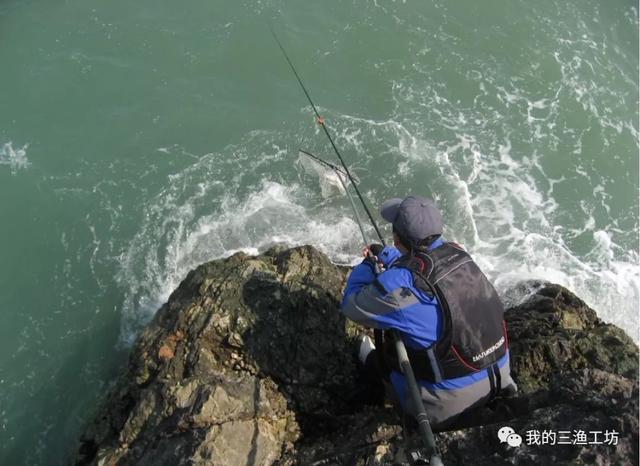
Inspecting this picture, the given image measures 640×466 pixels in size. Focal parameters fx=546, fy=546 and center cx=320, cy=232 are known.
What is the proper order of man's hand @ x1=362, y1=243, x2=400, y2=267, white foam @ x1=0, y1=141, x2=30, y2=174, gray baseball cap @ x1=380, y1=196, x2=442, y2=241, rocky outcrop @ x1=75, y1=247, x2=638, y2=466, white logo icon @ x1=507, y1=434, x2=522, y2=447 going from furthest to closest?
white foam @ x1=0, y1=141, x2=30, y2=174, man's hand @ x1=362, y1=243, x2=400, y2=267, gray baseball cap @ x1=380, y1=196, x2=442, y2=241, rocky outcrop @ x1=75, y1=247, x2=638, y2=466, white logo icon @ x1=507, y1=434, x2=522, y2=447

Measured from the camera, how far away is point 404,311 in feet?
13.6

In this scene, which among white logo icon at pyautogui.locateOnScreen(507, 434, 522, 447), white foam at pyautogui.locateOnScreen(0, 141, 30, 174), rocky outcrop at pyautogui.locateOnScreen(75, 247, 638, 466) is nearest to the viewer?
white logo icon at pyautogui.locateOnScreen(507, 434, 522, 447)

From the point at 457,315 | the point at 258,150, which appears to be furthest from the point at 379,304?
the point at 258,150

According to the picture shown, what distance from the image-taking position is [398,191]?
Result: 984 cm

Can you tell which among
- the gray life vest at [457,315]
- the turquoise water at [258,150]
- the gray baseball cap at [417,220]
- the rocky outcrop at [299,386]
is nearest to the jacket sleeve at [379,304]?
the gray life vest at [457,315]

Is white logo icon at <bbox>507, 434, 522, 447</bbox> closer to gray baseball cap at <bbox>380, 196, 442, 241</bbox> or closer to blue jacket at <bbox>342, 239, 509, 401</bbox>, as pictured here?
blue jacket at <bbox>342, 239, 509, 401</bbox>

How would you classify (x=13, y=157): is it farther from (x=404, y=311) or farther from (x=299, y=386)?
(x=404, y=311)

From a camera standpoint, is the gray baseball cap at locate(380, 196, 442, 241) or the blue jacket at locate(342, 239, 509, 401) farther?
the gray baseball cap at locate(380, 196, 442, 241)

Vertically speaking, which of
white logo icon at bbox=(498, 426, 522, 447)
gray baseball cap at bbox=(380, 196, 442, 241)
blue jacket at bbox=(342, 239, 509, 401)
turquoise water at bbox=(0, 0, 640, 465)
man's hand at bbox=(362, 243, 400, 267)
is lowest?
turquoise water at bbox=(0, 0, 640, 465)

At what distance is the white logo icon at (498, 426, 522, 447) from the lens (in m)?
3.90

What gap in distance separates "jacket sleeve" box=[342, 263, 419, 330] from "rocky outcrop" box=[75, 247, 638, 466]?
3.19 ft

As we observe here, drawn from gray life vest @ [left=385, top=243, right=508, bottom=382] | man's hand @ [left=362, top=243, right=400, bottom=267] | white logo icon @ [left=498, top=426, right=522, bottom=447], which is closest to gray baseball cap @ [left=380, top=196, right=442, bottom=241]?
gray life vest @ [left=385, top=243, right=508, bottom=382]

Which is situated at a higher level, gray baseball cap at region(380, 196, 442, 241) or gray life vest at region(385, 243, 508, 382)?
gray baseball cap at region(380, 196, 442, 241)

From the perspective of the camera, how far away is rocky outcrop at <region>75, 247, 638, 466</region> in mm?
4078
